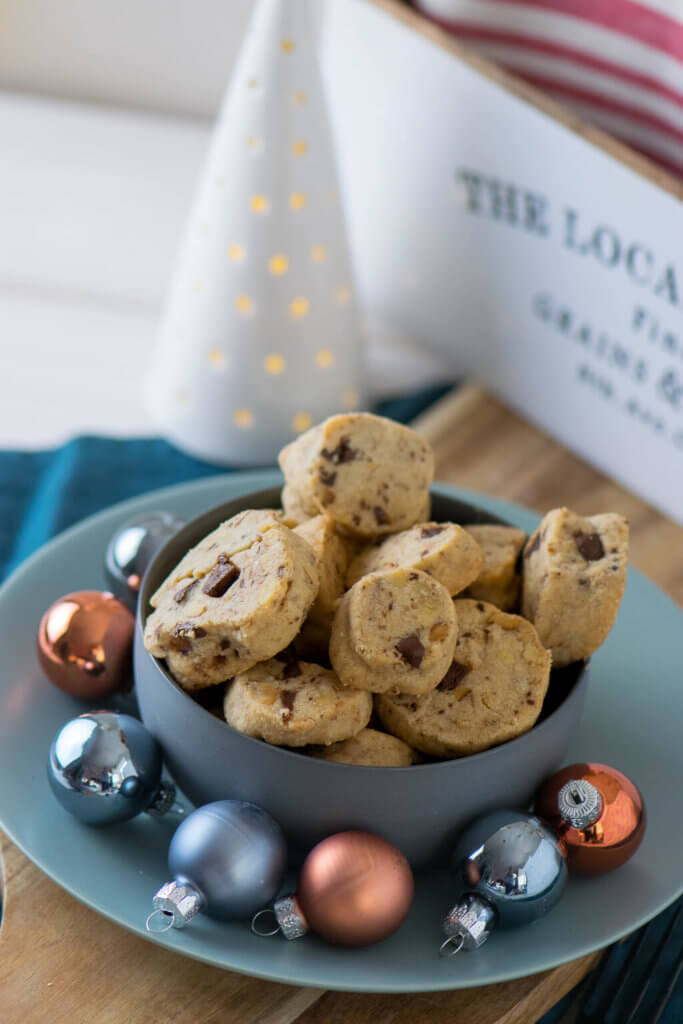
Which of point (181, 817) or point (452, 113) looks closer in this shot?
point (181, 817)

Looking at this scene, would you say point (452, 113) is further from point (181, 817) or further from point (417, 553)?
point (181, 817)

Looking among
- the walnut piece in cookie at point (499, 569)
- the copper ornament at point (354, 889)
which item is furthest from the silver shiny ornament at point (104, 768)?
the walnut piece in cookie at point (499, 569)

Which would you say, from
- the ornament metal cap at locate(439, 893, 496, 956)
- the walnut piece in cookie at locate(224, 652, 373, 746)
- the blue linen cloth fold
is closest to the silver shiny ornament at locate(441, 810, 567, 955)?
the ornament metal cap at locate(439, 893, 496, 956)

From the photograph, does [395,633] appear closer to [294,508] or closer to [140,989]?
[294,508]

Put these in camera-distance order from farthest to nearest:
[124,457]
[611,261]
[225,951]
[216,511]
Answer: [124,457], [611,261], [216,511], [225,951]

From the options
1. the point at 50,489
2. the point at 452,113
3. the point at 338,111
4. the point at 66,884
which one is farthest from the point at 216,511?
the point at 338,111

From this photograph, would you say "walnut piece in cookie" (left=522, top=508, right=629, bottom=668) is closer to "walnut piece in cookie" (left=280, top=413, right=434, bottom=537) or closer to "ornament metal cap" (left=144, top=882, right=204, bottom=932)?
"walnut piece in cookie" (left=280, top=413, right=434, bottom=537)
